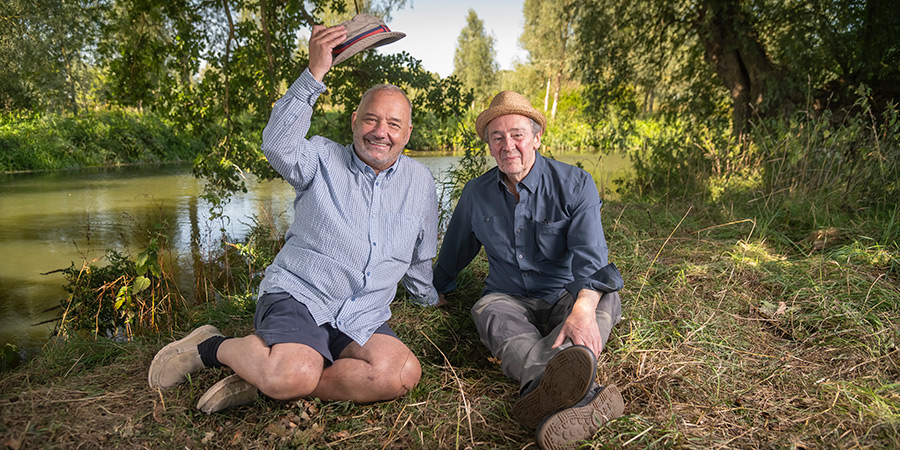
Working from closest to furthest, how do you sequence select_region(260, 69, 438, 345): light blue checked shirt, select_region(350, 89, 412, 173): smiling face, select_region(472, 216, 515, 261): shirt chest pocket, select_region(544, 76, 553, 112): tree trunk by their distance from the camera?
1. select_region(260, 69, 438, 345): light blue checked shirt
2. select_region(350, 89, 412, 173): smiling face
3. select_region(472, 216, 515, 261): shirt chest pocket
4. select_region(544, 76, 553, 112): tree trunk

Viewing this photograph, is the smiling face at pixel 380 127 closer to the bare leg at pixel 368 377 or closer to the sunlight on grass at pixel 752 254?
the bare leg at pixel 368 377

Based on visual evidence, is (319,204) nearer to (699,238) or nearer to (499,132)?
(499,132)

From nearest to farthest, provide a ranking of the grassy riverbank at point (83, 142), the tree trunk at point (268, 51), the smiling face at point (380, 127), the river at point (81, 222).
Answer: the smiling face at point (380, 127)
the river at point (81, 222)
the tree trunk at point (268, 51)
the grassy riverbank at point (83, 142)

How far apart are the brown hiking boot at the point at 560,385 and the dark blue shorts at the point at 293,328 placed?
3.00ft

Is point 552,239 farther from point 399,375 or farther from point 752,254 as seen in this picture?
point 752,254

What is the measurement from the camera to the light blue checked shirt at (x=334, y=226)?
233 centimetres

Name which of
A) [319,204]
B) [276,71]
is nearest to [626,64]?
[276,71]

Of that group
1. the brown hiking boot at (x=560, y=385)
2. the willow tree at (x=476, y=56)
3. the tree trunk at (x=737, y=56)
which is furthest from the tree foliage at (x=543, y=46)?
the brown hiking boot at (x=560, y=385)

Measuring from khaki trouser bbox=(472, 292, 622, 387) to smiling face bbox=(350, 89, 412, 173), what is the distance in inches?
37.7

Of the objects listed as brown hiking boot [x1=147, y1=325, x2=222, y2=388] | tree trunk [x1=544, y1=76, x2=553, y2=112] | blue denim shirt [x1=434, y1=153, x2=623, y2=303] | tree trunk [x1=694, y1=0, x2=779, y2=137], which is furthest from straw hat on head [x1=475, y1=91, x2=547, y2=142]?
tree trunk [x1=544, y1=76, x2=553, y2=112]

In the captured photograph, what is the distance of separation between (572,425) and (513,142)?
1.40 m

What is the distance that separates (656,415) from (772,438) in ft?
1.36

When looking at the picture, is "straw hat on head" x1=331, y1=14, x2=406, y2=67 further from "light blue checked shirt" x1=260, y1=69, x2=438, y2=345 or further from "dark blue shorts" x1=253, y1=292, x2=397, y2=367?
"dark blue shorts" x1=253, y1=292, x2=397, y2=367

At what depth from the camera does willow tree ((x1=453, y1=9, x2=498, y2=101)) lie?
3644cm
